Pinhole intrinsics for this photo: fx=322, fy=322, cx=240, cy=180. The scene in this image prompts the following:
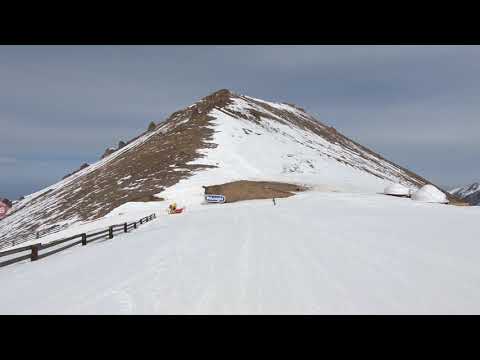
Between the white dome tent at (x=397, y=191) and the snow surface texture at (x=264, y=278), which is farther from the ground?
the white dome tent at (x=397, y=191)

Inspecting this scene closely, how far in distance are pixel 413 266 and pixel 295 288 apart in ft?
14.0

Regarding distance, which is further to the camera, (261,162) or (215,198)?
(261,162)

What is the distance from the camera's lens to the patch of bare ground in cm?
5009

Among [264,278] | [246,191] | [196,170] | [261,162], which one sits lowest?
[264,278]

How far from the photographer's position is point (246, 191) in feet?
168

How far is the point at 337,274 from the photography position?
28.6ft

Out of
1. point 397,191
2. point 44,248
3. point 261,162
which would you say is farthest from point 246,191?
point 44,248

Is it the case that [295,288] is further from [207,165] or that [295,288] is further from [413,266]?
[207,165]

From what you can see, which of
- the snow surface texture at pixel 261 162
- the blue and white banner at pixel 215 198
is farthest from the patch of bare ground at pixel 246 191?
the snow surface texture at pixel 261 162

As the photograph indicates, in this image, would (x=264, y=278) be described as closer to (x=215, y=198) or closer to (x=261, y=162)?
(x=215, y=198)

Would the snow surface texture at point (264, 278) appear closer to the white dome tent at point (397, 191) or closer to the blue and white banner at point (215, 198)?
the blue and white banner at point (215, 198)

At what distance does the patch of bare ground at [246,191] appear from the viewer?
50.1 meters
